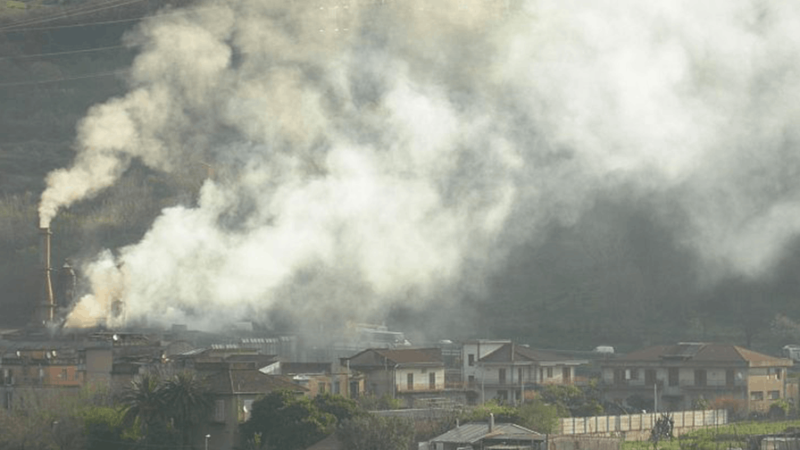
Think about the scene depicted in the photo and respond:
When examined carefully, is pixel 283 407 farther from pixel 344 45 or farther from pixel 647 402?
pixel 344 45

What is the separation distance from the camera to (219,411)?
8312 centimetres

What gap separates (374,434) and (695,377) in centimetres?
3612

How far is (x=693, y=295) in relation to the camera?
147750 mm

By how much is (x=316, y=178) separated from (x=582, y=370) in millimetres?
36118

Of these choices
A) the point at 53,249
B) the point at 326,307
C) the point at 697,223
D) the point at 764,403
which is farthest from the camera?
the point at 53,249

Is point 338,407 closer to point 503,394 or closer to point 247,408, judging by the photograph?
point 247,408

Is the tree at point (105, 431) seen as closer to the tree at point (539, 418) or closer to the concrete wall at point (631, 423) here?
the tree at point (539, 418)

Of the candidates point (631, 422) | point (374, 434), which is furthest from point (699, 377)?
point (374, 434)

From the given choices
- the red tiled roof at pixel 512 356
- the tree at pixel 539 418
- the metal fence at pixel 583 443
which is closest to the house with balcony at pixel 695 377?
the red tiled roof at pixel 512 356

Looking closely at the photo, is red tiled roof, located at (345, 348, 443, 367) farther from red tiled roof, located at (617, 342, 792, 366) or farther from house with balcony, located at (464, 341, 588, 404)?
red tiled roof, located at (617, 342, 792, 366)

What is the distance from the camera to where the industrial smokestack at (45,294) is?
14250cm

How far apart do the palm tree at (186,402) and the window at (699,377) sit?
122 feet

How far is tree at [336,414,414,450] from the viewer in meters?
77.4

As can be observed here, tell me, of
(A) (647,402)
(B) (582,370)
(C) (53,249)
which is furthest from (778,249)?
(C) (53,249)
